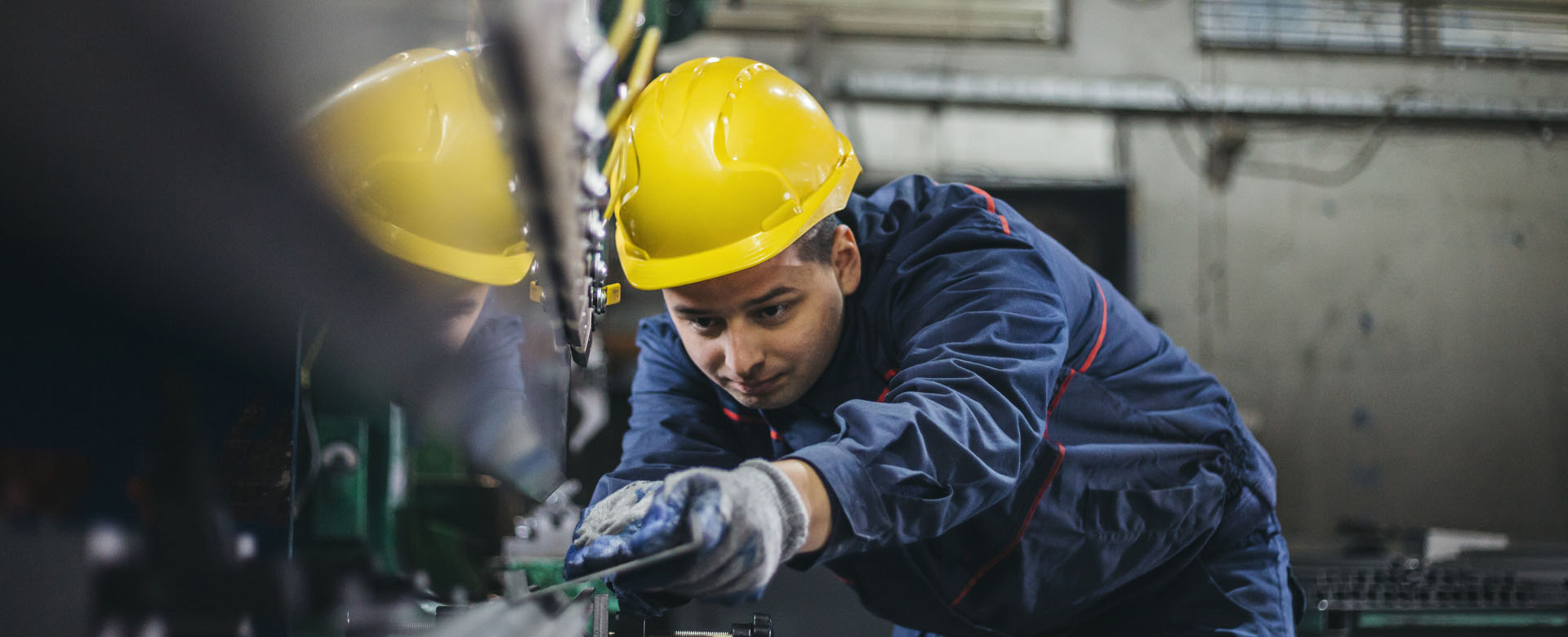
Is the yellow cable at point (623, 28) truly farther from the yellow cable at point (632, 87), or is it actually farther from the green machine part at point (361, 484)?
the green machine part at point (361, 484)

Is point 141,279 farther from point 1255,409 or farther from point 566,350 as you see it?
point 1255,409

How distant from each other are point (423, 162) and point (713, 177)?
451 millimetres

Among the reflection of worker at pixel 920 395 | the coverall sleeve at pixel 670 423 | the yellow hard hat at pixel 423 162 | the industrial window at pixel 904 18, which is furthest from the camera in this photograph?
the industrial window at pixel 904 18

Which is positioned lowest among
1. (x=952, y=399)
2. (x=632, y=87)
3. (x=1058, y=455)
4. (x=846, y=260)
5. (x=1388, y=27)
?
(x=1058, y=455)

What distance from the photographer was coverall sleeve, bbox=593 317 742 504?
1.24m

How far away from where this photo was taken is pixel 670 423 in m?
1.28

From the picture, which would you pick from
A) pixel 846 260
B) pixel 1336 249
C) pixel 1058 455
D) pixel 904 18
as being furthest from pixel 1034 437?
pixel 1336 249

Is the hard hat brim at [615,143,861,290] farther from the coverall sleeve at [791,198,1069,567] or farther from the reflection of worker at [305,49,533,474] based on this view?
the reflection of worker at [305,49,533,474]

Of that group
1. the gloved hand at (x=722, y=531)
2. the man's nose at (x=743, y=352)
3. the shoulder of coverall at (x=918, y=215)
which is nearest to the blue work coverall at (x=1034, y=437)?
the shoulder of coverall at (x=918, y=215)

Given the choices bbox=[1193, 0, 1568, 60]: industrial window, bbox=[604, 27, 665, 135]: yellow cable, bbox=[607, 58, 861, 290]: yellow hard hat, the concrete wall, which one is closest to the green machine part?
bbox=[604, 27, 665, 135]: yellow cable

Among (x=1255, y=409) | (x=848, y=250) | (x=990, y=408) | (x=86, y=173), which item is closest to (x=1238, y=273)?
(x=1255, y=409)

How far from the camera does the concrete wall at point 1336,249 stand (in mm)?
3828

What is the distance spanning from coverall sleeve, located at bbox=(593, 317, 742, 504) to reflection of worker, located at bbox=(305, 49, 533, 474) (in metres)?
0.41

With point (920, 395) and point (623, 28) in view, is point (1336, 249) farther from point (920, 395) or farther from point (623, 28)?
point (623, 28)
